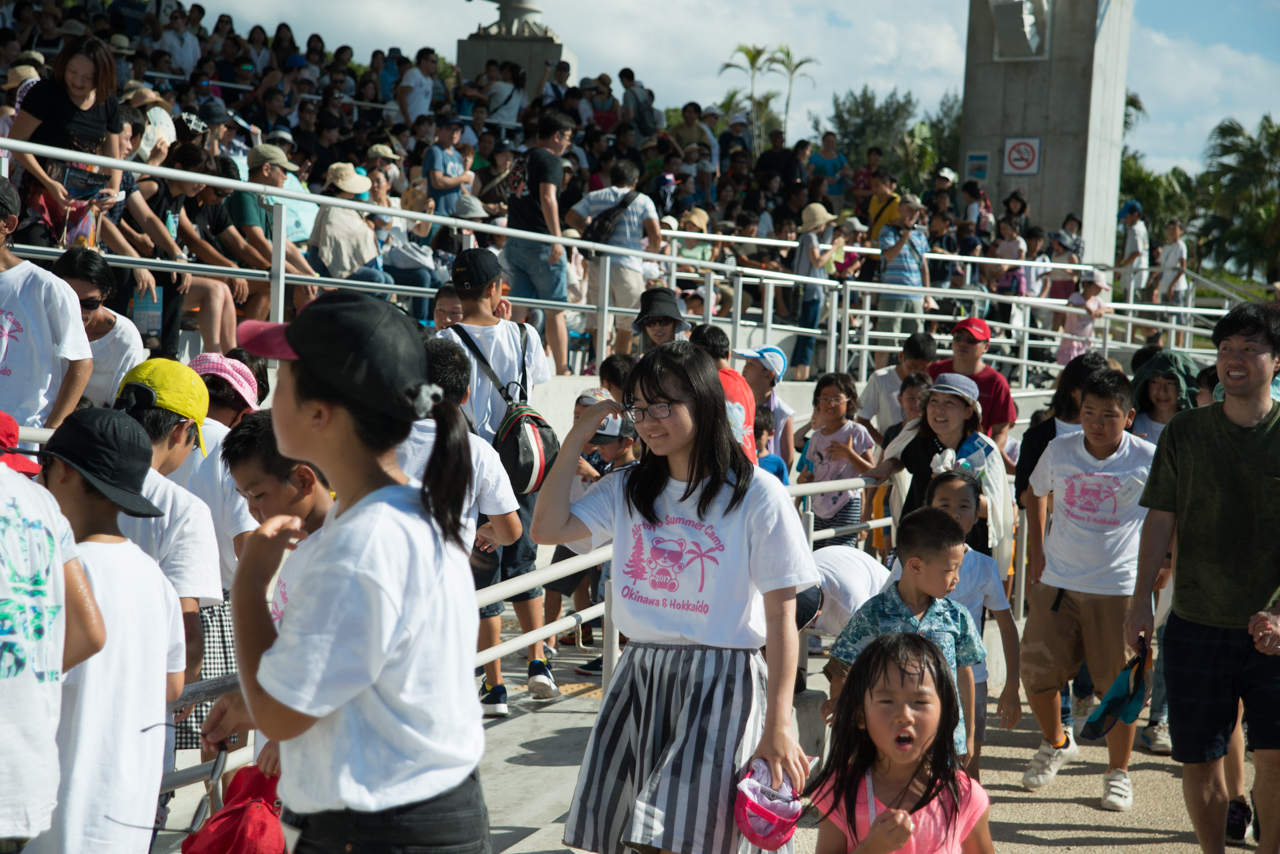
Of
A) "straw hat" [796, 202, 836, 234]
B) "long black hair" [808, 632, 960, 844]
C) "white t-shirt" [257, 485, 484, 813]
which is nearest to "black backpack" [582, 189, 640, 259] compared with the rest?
"straw hat" [796, 202, 836, 234]

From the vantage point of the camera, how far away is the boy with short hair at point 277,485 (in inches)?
110

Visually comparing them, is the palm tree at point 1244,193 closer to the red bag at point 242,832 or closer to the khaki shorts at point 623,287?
the khaki shorts at point 623,287

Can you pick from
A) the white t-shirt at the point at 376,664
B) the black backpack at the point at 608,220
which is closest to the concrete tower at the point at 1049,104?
the black backpack at the point at 608,220

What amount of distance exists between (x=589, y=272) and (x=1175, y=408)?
16.4ft

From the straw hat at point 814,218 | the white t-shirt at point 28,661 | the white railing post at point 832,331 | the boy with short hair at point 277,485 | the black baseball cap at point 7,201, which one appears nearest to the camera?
the white t-shirt at point 28,661

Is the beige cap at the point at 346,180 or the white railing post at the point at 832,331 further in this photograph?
the white railing post at the point at 832,331

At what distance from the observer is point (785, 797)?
285 cm

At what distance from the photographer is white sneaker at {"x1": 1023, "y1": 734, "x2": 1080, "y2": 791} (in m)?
5.54

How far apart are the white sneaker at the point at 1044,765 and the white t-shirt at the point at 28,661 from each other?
4532 millimetres

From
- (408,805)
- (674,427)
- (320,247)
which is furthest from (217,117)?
(408,805)

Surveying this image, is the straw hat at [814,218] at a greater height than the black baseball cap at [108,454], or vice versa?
the straw hat at [814,218]

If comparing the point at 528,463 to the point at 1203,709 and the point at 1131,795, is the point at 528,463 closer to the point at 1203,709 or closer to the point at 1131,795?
the point at 1203,709

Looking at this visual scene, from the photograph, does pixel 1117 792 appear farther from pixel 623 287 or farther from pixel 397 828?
pixel 623 287

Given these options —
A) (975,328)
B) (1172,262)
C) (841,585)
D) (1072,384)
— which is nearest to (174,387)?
(841,585)
